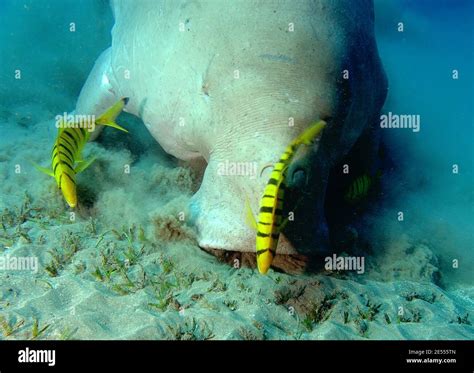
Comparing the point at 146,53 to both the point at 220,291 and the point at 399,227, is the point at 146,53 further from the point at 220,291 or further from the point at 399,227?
the point at 399,227

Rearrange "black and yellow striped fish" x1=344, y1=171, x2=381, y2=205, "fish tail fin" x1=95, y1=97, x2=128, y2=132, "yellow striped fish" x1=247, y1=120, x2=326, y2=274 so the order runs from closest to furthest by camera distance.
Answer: "yellow striped fish" x1=247, y1=120, x2=326, y2=274
"fish tail fin" x1=95, y1=97, x2=128, y2=132
"black and yellow striped fish" x1=344, y1=171, x2=381, y2=205

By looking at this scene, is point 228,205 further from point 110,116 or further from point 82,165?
point 110,116

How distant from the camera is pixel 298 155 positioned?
2586mm

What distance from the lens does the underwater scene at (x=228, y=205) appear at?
263cm

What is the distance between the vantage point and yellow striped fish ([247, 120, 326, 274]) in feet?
7.77

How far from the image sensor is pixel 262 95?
2.66 m

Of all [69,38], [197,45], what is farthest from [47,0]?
[197,45]

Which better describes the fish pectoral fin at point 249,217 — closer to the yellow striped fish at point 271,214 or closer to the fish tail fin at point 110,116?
the yellow striped fish at point 271,214

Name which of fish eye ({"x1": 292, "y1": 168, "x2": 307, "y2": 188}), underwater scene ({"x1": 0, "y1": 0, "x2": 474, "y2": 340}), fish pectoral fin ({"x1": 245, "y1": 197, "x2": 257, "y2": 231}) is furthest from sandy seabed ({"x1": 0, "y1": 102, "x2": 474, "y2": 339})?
fish eye ({"x1": 292, "y1": 168, "x2": 307, "y2": 188})

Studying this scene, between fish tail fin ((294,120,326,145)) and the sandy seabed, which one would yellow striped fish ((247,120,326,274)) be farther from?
the sandy seabed

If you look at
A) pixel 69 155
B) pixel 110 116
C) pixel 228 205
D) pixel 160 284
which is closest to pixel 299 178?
pixel 228 205

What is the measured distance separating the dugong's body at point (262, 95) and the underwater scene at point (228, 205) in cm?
1

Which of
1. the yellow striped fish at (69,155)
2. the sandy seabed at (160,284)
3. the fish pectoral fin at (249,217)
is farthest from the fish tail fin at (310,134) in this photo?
the yellow striped fish at (69,155)

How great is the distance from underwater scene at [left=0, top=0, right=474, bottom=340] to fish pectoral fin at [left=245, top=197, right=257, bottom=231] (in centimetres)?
1
